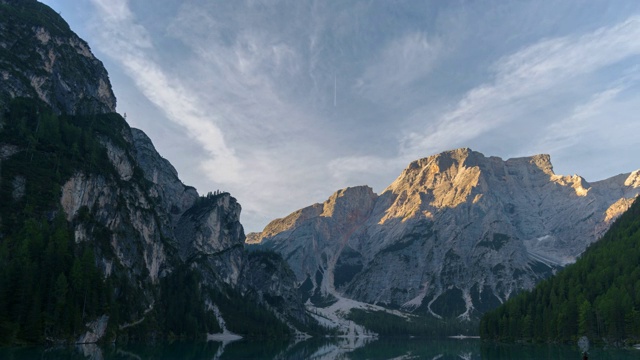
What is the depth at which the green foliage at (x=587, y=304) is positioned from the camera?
461 feet

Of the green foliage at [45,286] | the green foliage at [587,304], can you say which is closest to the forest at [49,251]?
the green foliage at [45,286]

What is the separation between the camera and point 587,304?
148875 millimetres

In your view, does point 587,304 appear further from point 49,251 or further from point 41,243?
point 41,243

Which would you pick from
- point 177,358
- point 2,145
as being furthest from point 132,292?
point 177,358

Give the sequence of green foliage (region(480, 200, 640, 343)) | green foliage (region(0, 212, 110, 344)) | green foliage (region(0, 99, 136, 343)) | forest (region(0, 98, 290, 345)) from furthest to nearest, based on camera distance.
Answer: green foliage (region(480, 200, 640, 343)), forest (region(0, 98, 290, 345)), green foliage (region(0, 99, 136, 343)), green foliage (region(0, 212, 110, 344))

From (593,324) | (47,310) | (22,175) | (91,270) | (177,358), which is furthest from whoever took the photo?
(22,175)

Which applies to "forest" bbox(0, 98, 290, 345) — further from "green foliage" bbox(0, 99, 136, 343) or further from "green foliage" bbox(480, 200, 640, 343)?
"green foliage" bbox(480, 200, 640, 343)

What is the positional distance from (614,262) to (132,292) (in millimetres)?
184409

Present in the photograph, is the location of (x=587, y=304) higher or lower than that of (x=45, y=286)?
lower

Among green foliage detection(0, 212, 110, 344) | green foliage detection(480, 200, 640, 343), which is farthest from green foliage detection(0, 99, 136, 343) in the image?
green foliage detection(480, 200, 640, 343)

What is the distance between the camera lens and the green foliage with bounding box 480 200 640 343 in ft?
461

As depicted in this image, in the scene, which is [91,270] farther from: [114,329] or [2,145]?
[2,145]

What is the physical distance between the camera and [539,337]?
16750cm

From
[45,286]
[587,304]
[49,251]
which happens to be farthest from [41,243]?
[587,304]
